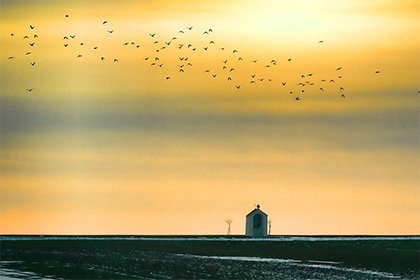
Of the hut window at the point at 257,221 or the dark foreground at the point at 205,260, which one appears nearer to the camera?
the dark foreground at the point at 205,260

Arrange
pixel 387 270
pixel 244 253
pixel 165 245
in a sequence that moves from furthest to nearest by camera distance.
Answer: pixel 165 245 < pixel 244 253 < pixel 387 270

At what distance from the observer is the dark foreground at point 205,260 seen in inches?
3169

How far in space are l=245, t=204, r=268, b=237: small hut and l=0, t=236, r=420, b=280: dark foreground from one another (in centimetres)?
447

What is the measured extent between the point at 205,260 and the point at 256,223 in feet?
135

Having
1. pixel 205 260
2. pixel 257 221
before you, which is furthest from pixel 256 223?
pixel 205 260

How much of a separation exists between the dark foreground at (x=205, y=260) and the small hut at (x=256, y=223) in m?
4.47

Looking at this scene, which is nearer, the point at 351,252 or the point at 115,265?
the point at 115,265

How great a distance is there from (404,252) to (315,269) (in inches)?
1165

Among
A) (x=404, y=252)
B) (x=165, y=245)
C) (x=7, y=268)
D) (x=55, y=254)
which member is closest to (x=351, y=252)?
(x=404, y=252)

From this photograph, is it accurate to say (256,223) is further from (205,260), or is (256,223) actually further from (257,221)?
(205,260)

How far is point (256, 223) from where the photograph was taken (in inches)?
5413

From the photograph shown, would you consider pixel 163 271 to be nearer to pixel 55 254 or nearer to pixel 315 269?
pixel 315 269

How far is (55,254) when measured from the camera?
3974 inches

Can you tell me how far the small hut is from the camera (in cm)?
13562
